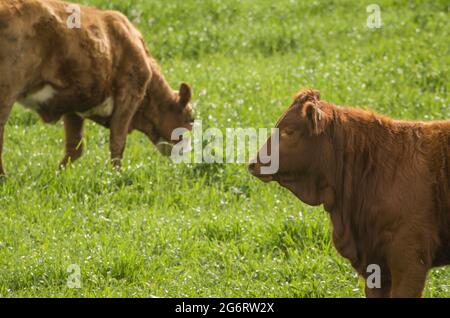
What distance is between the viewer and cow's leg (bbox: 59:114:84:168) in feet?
35.6

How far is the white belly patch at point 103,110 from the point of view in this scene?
1080 cm

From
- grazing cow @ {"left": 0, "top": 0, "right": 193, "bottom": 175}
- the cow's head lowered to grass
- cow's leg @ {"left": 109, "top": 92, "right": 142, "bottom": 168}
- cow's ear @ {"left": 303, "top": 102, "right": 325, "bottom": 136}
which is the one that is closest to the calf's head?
grazing cow @ {"left": 0, "top": 0, "right": 193, "bottom": 175}

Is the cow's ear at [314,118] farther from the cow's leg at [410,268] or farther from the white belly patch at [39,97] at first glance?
the white belly patch at [39,97]

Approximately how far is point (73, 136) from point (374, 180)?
5.20 m

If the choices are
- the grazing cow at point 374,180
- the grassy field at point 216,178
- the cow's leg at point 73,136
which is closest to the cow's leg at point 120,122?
the grassy field at point 216,178

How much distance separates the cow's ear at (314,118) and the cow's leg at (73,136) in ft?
15.4

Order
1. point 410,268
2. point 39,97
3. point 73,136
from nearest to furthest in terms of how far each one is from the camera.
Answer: point 410,268, point 39,97, point 73,136

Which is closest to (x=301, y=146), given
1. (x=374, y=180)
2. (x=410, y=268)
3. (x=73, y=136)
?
(x=374, y=180)

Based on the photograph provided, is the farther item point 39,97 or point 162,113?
point 162,113

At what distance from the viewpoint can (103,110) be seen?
10.9m

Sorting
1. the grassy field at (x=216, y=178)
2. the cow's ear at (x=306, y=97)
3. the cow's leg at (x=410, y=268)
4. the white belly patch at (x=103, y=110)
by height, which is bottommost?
the grassy field at (x=216, y=178)

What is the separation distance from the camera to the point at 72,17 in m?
10.2

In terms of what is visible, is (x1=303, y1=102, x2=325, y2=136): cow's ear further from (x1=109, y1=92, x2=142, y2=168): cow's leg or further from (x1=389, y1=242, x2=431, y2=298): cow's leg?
(x1=109, y1=92, x2=142, y2=168): cow's leg

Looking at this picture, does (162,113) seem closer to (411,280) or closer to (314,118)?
(314,118)
